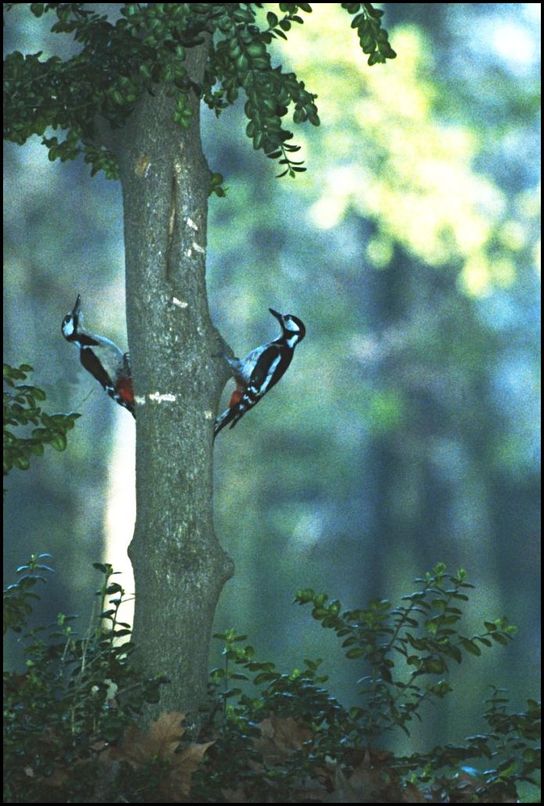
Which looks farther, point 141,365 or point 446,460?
point 446,460

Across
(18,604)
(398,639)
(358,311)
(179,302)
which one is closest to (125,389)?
(179,302)

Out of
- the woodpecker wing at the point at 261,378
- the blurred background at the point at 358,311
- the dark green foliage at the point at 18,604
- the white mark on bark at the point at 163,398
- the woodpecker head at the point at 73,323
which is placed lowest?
the dark green foliage at the point at 18,604

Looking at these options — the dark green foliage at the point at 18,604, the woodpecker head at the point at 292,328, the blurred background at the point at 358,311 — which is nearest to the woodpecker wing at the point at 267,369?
the woodpecker head at the point at 292,328

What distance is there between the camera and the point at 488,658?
16.0 metres

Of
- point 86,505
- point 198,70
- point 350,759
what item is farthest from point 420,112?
point 350,759

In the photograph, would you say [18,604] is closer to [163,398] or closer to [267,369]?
[163,398]

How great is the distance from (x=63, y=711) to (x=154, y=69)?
1.81 meters

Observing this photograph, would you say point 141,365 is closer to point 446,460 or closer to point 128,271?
point 128,271

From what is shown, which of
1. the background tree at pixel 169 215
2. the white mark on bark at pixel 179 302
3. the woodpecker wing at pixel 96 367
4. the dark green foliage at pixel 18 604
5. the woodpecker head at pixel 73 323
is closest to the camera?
the dark green foliage at pixel 18 604

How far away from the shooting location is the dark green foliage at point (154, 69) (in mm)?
3314

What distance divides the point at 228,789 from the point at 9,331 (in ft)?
33.0

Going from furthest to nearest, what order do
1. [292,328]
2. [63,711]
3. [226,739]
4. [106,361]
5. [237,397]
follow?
[292,328], [237,397], [106,361], [226,739], [63,711]

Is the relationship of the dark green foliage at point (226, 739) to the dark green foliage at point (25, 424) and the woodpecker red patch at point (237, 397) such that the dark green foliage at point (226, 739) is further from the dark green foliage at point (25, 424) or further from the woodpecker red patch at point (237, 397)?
the woodpecker red patch at point (237, 397)

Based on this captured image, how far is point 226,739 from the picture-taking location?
3.14 meters
